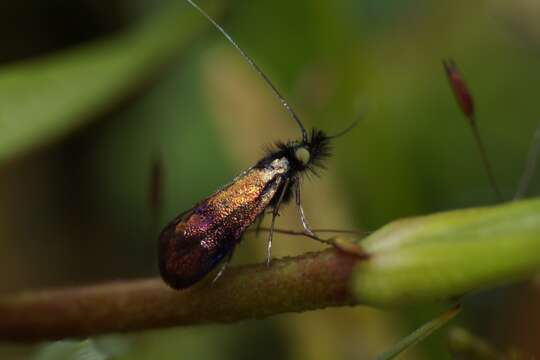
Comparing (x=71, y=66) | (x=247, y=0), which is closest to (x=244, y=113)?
(x=247, y=0)

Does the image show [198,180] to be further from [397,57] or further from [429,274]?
[429,274]

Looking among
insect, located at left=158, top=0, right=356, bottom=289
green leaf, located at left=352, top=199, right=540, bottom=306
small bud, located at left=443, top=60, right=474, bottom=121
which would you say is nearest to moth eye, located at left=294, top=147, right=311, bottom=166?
insect, located at left=158, top=0, right=356, bottom=289

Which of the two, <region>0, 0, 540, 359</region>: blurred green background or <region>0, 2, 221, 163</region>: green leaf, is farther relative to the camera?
<region>0, 0, 540, 359</region>: blurred green background

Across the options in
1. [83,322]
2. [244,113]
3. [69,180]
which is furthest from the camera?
[69,180]

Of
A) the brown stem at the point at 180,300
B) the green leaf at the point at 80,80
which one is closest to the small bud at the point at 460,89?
the brown stem at the point at 180,300

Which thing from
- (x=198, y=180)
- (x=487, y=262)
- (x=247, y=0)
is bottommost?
(x=487, y=262)

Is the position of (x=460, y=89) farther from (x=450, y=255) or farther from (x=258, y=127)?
(x=258, y=127)

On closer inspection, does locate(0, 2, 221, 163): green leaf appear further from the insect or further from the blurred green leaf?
the insect

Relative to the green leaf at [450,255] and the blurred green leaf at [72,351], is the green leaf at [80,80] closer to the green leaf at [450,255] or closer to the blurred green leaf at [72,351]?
the blurred green leaf at [72,351]
